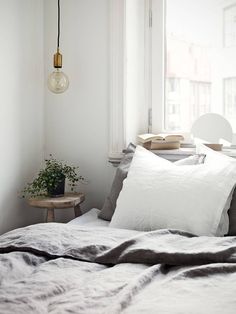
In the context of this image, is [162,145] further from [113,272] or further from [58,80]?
[113,272]

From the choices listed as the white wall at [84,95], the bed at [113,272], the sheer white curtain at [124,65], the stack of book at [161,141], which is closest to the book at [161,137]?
the stack of book at [161,141]

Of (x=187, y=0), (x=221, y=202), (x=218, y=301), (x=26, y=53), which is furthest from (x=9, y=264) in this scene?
(x=187, y=0)

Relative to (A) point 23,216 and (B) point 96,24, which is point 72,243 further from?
(B) point 96,24

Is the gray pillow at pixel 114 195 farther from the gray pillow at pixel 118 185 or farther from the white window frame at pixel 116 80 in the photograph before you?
the white window frame at pixel 116 80

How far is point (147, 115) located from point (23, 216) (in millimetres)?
1030

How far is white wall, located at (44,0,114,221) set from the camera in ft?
9.82

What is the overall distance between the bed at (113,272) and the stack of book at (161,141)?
0.99m

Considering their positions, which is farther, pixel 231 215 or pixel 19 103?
pixel 19 103

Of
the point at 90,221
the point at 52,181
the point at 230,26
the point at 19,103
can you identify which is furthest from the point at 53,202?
the point at 230,26

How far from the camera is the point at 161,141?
2.84m

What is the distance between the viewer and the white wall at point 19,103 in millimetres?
2764

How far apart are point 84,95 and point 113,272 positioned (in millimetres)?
1766

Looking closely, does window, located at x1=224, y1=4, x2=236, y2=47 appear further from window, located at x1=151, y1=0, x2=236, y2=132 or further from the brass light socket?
the brass light socket

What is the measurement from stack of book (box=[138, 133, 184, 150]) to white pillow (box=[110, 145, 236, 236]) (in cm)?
50
